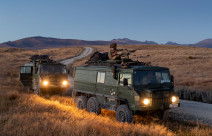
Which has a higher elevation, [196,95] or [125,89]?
[125,89]

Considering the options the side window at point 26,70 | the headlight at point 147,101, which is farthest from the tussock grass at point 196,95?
the side window at point 26,70

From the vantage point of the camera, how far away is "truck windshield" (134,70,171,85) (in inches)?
338

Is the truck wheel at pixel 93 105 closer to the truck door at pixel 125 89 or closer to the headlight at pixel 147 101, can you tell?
the truck door at pixel 125 89

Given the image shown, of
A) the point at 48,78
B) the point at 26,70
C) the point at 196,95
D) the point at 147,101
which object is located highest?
the point at 26,70

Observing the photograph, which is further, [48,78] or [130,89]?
[48,78]

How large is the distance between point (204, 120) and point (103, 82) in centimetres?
464

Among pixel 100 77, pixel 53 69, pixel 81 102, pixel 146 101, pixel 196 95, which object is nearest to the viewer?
pixel 146 101

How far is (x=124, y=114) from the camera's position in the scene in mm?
8633

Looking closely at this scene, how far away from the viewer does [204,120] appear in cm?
977

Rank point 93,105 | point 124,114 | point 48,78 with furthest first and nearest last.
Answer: point 48,78 → point 93,105 → point 124,114

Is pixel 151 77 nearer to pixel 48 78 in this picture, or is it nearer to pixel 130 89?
pixel 130 89

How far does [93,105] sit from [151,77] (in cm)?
315

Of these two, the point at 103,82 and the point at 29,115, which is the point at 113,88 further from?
the point at 29,115

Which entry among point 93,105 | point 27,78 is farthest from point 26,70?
point 93,105
